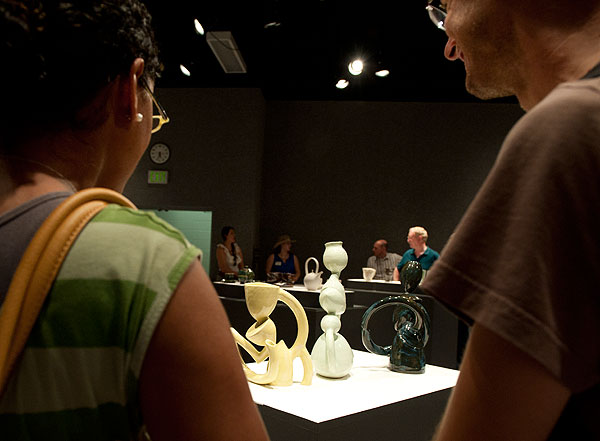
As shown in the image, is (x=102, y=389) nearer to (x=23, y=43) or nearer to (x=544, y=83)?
(x=23, y=43)

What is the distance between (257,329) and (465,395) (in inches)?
54.2

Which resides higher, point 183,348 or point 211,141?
point 211,141

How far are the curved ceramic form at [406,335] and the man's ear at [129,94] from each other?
1.62 metres

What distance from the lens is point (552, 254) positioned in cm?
47

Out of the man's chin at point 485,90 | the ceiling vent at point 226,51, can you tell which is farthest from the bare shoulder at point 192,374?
the ceiling vent at point 226,51

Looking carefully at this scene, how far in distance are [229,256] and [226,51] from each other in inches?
105

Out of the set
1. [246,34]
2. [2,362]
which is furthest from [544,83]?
[246,34]

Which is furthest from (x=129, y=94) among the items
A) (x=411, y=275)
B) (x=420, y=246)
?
(x=420, y=246)

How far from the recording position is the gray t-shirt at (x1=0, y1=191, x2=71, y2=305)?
21.3 inches

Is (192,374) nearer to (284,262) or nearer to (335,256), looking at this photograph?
(335,256)

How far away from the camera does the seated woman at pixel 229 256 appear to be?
6.23 metres

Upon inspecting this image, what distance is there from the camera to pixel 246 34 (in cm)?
655

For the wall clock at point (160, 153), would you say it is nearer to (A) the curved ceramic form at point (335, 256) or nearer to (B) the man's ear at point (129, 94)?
(A) the curved ceramic form at point (335, 256)

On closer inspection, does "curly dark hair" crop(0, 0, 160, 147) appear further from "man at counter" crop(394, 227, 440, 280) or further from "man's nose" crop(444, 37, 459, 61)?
"man at counter" crop(394, 227, 440, 280)
